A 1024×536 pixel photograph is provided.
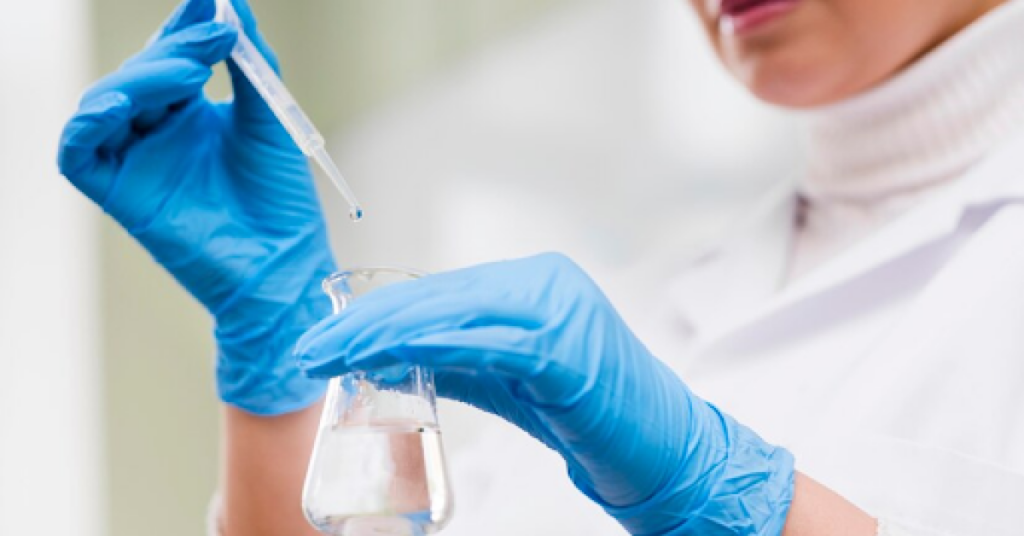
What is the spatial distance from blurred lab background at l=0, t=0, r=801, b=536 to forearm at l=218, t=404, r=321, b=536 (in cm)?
124

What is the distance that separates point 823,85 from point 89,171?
762 millimetres

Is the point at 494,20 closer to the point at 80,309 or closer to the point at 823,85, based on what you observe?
the point at 80,309

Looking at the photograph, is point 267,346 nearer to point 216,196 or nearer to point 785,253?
point 216,196

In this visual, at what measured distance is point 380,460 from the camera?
67 cm

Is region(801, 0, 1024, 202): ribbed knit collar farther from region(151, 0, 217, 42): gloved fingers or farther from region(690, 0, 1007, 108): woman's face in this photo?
region(151, 0, 217, 42): gloved fingers

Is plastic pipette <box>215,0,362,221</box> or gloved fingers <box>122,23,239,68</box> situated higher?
gloved fingers <box>122,23,239,68</box>

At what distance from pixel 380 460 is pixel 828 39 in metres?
0.72

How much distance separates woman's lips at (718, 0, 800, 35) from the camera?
1.14 metres

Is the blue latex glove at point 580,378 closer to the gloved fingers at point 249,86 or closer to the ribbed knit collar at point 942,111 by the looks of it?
the gloved fingers at point 249,86

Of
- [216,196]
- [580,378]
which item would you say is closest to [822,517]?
[580,378]

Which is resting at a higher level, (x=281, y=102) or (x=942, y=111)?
(x=281, y=102)

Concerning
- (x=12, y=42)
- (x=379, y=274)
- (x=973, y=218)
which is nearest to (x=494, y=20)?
(x=12, y=42)

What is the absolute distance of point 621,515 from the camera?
0.71 m

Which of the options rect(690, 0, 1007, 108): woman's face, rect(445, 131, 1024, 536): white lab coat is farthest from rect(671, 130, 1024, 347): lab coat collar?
rect(690, 0, 1007, 108): woman's face
